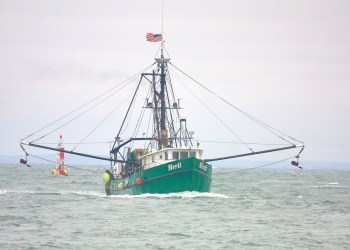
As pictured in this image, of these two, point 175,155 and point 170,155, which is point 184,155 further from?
point 170,155

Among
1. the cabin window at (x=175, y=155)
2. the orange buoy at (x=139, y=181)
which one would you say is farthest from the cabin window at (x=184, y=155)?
the orange buoy at (x=139, y=181)

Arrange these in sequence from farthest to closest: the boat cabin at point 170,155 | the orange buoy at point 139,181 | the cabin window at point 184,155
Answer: the cabin window at point 184,155 < the boat cabin at point 170,155 < the orange buoy at point 139,181

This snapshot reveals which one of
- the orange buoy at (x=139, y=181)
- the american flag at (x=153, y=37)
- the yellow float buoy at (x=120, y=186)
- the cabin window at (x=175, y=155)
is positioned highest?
the american flag at (x=153, y=37)

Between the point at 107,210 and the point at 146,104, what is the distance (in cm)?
1593

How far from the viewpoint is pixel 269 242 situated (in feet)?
126

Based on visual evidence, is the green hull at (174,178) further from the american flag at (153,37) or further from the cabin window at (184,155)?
the american flag at (153,37)

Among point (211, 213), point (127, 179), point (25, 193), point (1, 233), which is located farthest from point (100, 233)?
point (25, 193)

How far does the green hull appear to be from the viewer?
59.1 meters

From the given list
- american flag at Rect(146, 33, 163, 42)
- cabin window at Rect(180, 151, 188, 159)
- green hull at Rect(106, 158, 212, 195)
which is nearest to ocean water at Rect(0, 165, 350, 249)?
green hull at Rect(106, 158, 212, 195)

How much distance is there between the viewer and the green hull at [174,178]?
194 ft

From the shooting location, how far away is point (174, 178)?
59625 mm

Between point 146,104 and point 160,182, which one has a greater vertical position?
point 146,104

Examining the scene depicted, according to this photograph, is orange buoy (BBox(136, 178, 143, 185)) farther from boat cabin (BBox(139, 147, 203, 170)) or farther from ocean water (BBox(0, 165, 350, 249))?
boat cabin (BBox(139, 147, 203, 170))

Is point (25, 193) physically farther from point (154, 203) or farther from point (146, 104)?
point (154, 203)
